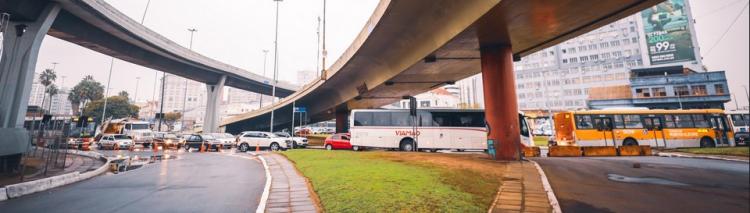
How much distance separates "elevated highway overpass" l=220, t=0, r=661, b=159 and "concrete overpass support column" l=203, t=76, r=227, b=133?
3321cm

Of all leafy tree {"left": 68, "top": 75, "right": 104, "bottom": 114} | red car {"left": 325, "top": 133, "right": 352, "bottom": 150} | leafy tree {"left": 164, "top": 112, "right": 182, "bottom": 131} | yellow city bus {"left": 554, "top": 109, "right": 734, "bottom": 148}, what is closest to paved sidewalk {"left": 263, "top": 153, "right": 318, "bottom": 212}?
red car {"left": 325, "top": 133, "right": 352, "bottom": 150}

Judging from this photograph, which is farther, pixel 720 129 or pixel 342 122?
pixel 342 122

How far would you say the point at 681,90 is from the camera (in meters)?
56.0

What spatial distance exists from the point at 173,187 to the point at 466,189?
26.5ft

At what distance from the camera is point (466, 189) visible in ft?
25.7

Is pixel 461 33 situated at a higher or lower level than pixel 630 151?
higher

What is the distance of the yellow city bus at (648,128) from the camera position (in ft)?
69.1

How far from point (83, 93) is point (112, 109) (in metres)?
6.04

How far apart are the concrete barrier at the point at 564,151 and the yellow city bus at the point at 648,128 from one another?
119 inches

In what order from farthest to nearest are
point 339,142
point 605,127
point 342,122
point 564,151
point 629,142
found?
1. point 342,122
2. point 339,142
3. point 605,127
4. point 629,142
5. point 564,151

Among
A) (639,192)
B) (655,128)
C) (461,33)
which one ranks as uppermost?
(461,33)

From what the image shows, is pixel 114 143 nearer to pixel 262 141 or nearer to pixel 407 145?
pixel 262 141

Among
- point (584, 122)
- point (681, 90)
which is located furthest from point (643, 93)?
point (584, 122)

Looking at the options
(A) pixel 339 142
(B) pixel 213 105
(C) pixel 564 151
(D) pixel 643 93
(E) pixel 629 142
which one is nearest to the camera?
(C) pixel 564 151
